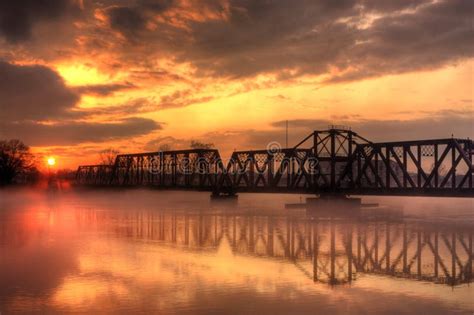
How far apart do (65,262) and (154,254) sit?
4918mm

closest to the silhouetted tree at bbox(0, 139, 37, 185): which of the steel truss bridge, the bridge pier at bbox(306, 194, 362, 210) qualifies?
the steel truss bridge

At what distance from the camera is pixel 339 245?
118 feet

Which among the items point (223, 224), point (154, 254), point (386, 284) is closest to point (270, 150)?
point (223, 224)

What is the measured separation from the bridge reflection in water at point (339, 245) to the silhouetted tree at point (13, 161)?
93844 mm

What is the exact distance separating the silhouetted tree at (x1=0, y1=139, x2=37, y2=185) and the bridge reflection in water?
9384cm

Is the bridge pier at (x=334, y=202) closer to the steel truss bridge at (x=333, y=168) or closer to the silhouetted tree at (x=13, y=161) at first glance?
the steel truss bridge at (x=333, y=168)

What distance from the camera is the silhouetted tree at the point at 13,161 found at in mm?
137875

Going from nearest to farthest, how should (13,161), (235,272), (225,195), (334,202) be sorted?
(235,272) < (334,202) < (225,195) < (13,161)

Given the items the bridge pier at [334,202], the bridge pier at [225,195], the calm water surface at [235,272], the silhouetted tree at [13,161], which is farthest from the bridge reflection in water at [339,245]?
the silhouetted tree at [13,161]

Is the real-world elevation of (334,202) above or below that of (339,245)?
above

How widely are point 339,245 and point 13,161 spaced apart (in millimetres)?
118930

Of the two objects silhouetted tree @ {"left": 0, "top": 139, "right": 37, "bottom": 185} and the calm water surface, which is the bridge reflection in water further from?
silhouetted tree @ {"left": 0, "top": 139, "right": 37, "bottom": 185}

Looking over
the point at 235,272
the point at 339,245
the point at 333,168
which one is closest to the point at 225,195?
the point at 333,168

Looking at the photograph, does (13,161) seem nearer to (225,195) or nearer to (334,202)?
(225,195)
